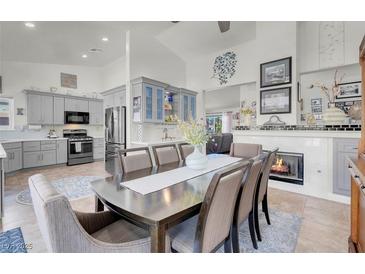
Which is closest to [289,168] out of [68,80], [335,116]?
[335,116]

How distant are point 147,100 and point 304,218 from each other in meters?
3.40

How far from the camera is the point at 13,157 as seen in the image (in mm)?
4520

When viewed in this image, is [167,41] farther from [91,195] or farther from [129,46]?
[91,195]

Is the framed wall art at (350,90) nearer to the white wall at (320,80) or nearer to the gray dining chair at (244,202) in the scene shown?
the white wall at (320,80)

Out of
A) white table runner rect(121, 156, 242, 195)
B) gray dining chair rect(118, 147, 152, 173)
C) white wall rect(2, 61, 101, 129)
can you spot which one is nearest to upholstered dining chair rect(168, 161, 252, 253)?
white table runner rect(121, 156, 242, 195)

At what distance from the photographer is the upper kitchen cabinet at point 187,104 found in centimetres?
512

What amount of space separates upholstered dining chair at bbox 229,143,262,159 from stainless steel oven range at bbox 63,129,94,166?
4774mm

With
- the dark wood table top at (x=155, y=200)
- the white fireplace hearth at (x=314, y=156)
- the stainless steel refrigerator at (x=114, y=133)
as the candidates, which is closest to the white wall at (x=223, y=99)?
the stainless steel refrigerator at (x=114, y=133)

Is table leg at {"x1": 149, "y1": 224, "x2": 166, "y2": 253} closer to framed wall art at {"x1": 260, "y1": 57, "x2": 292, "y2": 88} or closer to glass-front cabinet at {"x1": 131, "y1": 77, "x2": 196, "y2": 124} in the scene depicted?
glass-front cabinet at {"x1": 131, "y1": 77, "x2": 196, "y2": 124}

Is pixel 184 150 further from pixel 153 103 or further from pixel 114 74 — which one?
pixel 114 74

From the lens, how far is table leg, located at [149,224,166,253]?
97 centimetres
